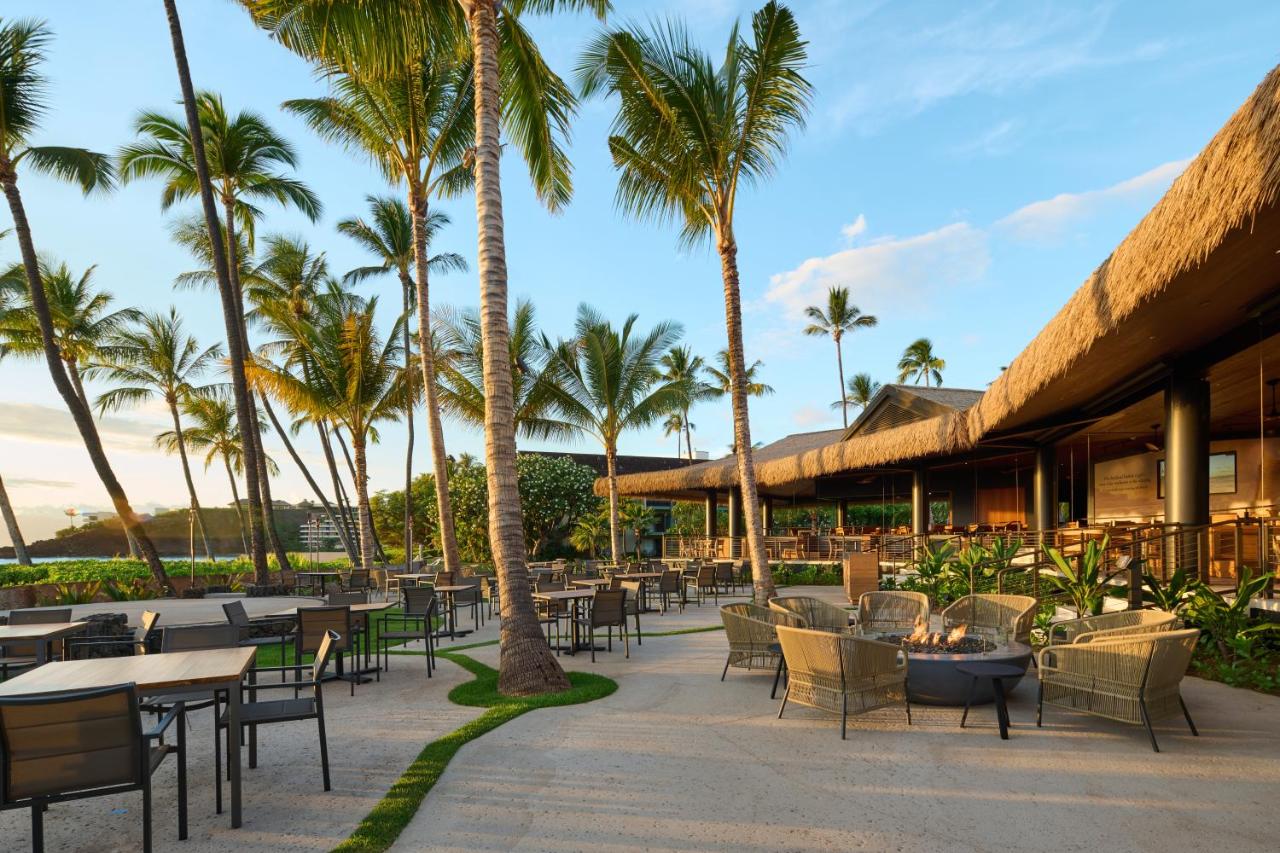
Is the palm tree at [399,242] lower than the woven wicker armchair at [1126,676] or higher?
higher

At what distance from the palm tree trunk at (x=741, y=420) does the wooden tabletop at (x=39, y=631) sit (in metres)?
8.29

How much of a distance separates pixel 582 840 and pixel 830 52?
35.7 feet

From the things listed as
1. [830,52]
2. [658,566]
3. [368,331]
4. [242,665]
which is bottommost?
[658,566]

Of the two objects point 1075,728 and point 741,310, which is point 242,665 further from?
point 741,310

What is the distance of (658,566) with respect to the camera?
17.2m

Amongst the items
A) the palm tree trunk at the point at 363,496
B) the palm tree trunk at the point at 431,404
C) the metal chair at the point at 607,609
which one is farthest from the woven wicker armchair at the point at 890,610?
the palm tree trunk at the point at 363,496

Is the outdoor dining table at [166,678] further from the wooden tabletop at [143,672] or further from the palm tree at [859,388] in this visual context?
the palm tree at [859,388]

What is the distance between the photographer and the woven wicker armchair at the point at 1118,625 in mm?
5668

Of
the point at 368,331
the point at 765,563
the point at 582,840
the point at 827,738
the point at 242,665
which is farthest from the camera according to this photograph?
the point at 368,331

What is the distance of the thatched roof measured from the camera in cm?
474

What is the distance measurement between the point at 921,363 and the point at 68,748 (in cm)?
5273

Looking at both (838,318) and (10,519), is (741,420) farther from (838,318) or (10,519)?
(838,318)

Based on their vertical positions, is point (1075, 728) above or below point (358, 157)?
below

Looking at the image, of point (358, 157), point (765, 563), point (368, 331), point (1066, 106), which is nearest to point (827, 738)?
point (765, 563)
